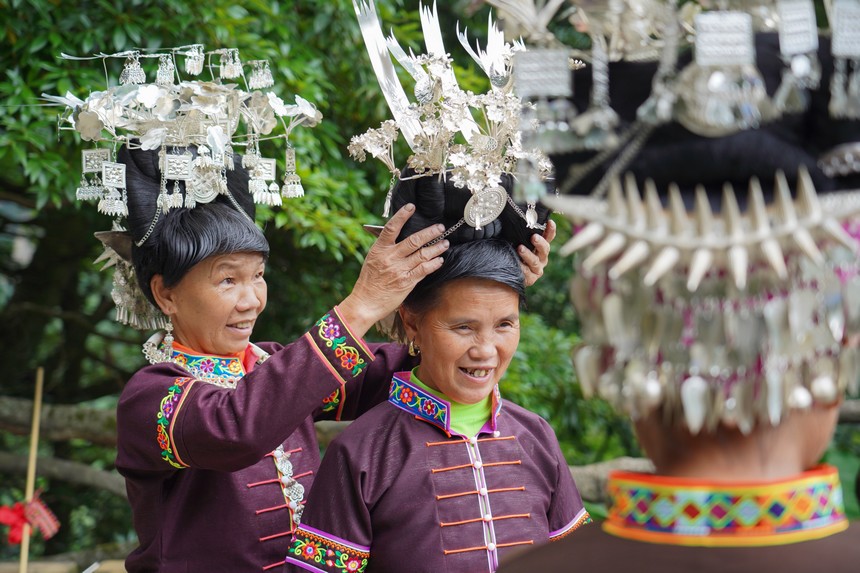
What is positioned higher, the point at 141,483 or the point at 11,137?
the point at 11,137

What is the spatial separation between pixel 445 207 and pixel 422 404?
49cm

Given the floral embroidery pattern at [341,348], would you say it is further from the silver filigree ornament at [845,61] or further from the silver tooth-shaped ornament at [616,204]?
the silver filigree ornament at [845,61]

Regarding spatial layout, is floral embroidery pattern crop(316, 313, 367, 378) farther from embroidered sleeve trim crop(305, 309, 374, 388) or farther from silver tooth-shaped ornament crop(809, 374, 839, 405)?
silver tooth-shaped ornament crop(809, 374, 839, 405)

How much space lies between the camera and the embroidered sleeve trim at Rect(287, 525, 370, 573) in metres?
2.46

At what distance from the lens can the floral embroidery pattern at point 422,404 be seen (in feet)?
8.88

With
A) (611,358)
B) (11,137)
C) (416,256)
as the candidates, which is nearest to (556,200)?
(611,358)

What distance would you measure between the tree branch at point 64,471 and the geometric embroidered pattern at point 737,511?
182 inches

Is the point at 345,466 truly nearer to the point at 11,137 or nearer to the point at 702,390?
the point at 702,390

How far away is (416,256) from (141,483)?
0.99 metres

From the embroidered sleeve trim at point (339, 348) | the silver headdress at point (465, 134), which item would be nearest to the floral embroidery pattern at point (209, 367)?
the embroidered sleeve trim at point (339, 348)

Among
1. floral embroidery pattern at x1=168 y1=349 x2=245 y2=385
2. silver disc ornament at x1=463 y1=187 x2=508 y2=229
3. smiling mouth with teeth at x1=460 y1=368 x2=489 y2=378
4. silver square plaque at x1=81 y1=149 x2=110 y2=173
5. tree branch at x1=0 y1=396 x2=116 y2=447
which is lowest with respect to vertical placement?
tree branch at x1=0 y1=396 x2=116 y2=447

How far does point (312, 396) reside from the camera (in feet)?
8.75

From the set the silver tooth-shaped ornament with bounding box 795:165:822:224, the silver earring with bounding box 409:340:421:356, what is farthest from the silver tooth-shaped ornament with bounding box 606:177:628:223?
the silver earring with bounding box 409:340:421:356

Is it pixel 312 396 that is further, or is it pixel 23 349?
pixel 23 349
